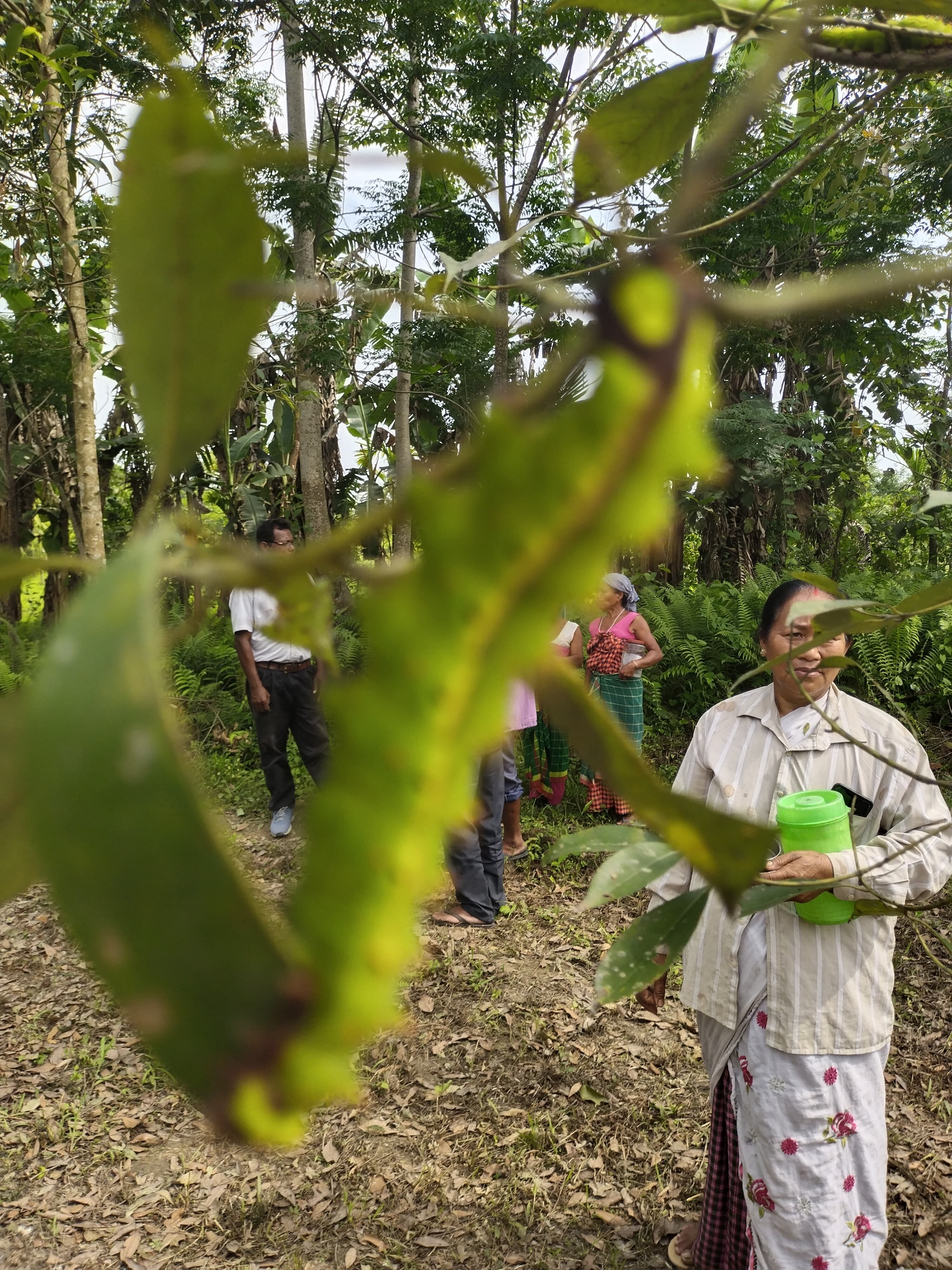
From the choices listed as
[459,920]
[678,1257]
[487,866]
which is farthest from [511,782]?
[678,1257]

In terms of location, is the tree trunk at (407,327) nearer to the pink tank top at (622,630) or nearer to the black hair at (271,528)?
the black hair at (271,528)

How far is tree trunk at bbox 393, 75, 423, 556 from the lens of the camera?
0.10 meters

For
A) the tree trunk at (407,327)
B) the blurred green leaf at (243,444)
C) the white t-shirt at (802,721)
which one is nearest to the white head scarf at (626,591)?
the tree trunk at (407,327)

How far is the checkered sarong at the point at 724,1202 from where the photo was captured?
1147mm

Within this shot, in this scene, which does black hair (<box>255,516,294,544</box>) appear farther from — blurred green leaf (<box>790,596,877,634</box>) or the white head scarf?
blurred green leaf (<box>790,596,877,634</box>)

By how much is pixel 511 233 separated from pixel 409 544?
136 millimetres

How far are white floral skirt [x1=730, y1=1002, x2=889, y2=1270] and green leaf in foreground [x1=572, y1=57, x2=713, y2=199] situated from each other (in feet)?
3.32

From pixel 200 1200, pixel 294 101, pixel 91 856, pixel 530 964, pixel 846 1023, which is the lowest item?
pixel 200 1200

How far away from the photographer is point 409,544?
0.27ft

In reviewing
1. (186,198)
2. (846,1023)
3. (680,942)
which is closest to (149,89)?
(186,198)

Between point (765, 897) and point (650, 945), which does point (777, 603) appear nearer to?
point (765, 897)

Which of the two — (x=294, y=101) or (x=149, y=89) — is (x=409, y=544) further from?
(x=294, y=101)

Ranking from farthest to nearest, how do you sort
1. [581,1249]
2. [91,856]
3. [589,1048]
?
[589,1048]
[581,1249]
[91,856]

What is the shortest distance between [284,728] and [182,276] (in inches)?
94.7
